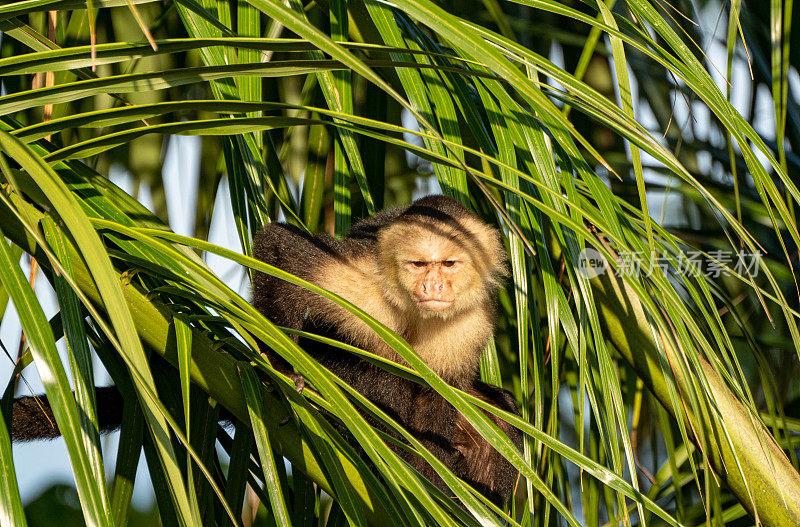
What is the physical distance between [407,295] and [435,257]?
0.09 metres

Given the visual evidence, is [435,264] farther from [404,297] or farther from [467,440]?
[467,440]

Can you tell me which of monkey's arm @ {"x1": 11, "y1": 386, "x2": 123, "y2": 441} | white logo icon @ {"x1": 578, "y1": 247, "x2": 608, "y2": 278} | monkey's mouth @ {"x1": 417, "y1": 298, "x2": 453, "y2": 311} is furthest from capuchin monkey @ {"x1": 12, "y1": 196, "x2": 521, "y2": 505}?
white logo icon @ {"x1": 578, "y1": 247, "x2": 608, "y2": 278}

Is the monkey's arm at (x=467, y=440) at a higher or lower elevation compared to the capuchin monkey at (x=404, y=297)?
lower

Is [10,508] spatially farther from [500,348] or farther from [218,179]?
[500,348]

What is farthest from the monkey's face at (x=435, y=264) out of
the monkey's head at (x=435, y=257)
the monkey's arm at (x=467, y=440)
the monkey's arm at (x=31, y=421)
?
the monkey's arm at (x=31, y=421)

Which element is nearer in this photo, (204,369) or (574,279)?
(204,369)

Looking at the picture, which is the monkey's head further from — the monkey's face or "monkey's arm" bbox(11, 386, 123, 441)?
"monkey's arm" bbox(11, 386, 123, 441)

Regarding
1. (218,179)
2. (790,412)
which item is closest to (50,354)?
(218,179)

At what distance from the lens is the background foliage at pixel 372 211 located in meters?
0.60

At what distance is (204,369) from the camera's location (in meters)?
0.82

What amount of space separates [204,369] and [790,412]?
151cm

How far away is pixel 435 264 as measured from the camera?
148cm

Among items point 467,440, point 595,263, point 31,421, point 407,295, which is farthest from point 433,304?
point 31,421

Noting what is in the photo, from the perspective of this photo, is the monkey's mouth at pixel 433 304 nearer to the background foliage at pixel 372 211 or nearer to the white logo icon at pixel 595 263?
the background foliage at pixel 372 211
